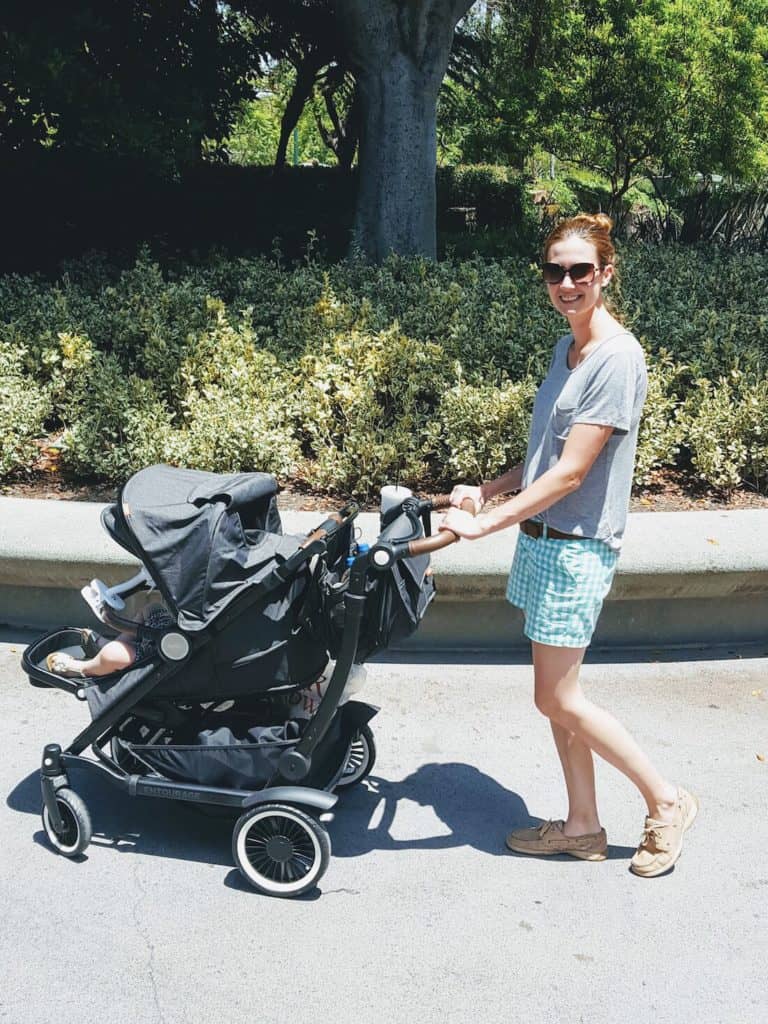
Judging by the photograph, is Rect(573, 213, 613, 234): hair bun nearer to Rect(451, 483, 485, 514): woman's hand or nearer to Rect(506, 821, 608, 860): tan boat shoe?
Rect(451, 483, 485, 514): woman's hand

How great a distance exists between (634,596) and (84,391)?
330 cm

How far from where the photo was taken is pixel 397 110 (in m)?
9.85

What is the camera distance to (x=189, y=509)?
10.7 ft

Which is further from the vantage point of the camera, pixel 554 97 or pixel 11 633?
pixel 554 97

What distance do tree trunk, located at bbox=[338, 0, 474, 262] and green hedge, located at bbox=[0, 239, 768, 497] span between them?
2.24 m

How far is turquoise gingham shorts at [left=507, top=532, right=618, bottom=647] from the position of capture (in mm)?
3262

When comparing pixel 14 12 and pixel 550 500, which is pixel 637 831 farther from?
pixel 14 12

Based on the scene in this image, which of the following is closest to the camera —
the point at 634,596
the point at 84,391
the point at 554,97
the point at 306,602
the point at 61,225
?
the point at 306,602

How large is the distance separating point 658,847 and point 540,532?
106 centimetres

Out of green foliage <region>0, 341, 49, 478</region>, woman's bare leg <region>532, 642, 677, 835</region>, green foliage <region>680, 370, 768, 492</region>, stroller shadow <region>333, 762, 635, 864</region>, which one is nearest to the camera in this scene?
Answer: woman's bare leg <region>532, 642, 677, 835</region>

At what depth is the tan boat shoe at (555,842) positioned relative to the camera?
3.55 metres

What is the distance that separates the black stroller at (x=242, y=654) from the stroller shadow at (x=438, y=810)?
0.24 meters

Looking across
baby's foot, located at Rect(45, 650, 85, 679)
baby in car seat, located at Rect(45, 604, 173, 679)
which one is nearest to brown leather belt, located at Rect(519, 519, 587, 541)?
baby in car seat, located at Rect(45, 604, 173, 679)

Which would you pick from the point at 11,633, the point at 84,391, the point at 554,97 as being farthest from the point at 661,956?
the point at 554,97
